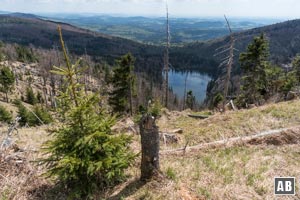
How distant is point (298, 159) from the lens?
25.3ft

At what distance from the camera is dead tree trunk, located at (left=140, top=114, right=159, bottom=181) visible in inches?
217

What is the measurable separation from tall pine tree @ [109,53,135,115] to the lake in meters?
87.8

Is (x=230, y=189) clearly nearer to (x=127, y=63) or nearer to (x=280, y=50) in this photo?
(x=127, y=63)

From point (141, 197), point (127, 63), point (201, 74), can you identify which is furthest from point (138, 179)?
point (201, 74)

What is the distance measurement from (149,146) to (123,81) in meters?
25.9

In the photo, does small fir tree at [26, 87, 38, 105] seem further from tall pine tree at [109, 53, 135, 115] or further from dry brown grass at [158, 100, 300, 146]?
dry brown grass at [158, 100, 300, 146]

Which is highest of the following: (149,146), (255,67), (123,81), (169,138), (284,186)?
(149,146)

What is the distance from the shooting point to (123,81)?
3109cm

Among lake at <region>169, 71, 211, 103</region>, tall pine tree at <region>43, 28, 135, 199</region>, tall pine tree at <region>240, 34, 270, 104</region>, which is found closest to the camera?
tall pine tree at <region>43, 28, 135, 199</region>

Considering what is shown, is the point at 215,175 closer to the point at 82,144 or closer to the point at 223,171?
the point at 223,171

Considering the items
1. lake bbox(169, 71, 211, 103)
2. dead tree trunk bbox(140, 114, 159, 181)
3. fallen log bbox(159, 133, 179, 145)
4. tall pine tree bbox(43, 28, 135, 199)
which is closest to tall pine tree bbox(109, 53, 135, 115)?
fallen log bbox(159, 133, 179, 145)

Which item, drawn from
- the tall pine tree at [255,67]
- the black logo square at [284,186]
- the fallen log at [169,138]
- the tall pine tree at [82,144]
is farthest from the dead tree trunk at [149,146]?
the tall pine tree at [255,67]

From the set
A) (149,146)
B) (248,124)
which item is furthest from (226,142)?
(149,146)

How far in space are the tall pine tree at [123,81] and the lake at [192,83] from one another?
8780 centimetres
